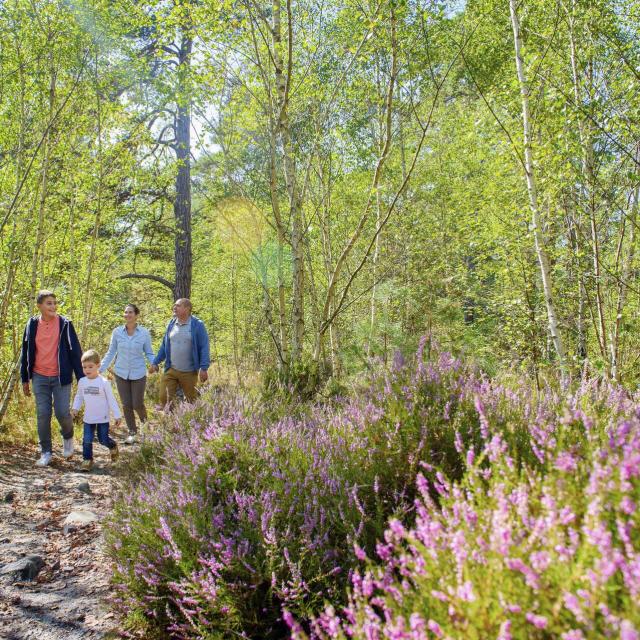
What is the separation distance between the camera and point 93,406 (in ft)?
19.1

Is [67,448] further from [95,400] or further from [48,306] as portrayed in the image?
[48,306]

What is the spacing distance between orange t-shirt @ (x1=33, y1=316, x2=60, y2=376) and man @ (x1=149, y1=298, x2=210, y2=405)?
1220 mm

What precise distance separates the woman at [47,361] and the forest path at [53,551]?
0.65 meters

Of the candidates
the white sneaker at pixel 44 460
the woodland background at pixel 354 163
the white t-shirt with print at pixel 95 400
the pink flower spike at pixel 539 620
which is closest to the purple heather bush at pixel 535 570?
the pink flower spike at pixel 539 620

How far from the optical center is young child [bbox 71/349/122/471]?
228 inches

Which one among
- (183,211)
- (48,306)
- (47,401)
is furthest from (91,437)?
(183,211)

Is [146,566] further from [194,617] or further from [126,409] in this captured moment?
[126,409]

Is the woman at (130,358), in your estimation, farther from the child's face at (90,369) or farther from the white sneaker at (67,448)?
the white sneaker at (67,448)

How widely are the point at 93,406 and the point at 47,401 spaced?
500 mm

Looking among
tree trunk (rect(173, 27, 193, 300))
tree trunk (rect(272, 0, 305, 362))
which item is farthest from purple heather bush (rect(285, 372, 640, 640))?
tree trunk (rect(173, 27, 193, 300))

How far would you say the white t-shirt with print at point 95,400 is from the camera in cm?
580

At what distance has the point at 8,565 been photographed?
10.5 feet

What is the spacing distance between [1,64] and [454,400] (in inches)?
288

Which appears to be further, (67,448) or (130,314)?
(130,314)
